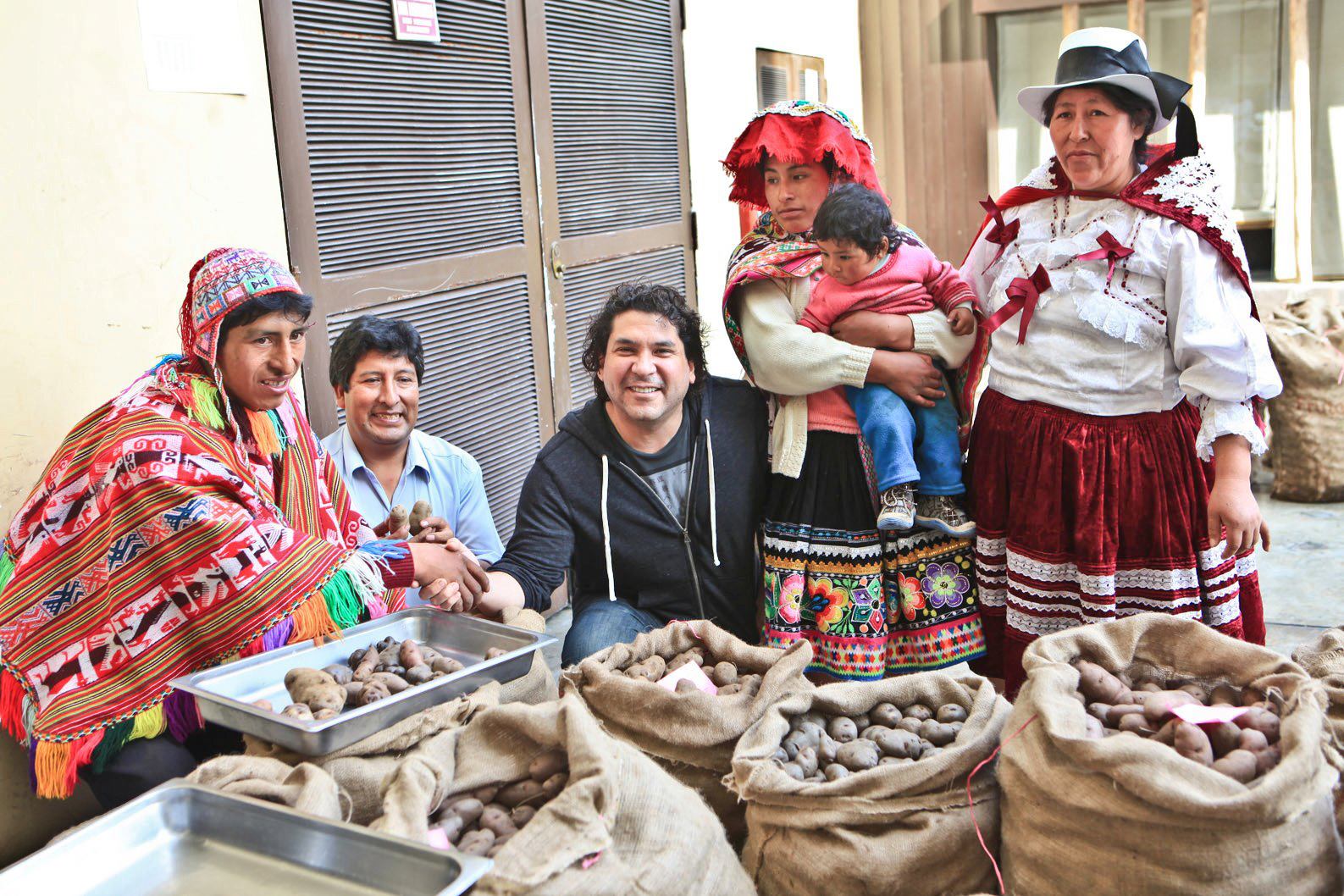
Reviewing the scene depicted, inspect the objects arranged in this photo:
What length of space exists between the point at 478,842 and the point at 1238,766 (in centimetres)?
113

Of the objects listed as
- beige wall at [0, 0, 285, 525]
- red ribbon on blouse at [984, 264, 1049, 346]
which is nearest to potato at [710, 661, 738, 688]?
red ribbon on blouse at [984, 264, 1049, 346]

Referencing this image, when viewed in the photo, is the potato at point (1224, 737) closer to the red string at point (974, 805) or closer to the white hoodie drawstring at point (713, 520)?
the red string at point (974, 805)

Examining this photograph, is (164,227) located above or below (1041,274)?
above

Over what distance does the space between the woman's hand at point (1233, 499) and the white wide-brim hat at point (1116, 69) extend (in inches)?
28.2

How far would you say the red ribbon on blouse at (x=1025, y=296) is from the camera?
8.32 feet

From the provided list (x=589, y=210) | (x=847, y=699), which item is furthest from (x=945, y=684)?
(x=589, y=210)

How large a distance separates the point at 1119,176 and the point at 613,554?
1.46 metres

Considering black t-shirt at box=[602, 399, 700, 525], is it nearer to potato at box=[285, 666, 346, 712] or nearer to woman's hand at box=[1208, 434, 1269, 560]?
potato at box=[285, 666, 346, 712]

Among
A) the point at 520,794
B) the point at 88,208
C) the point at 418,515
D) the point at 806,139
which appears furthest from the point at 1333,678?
the point at 88,208

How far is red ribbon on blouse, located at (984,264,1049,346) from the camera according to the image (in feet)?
8.32

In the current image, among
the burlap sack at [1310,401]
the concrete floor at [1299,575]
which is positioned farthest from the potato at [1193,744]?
the burlap sack at [1310,401]

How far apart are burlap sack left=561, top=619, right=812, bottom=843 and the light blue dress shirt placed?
131cm

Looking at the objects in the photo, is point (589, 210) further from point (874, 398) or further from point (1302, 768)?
point (1302, 768)

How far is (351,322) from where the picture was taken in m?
3.41
